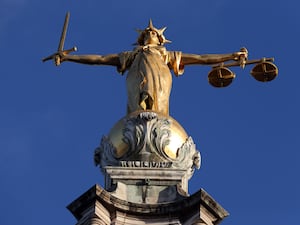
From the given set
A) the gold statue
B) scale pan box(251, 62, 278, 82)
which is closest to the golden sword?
the gold statue

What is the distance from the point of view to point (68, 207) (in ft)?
143

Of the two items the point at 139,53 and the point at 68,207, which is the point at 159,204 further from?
the point at 139,53

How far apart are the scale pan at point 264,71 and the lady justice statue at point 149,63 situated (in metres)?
0.50

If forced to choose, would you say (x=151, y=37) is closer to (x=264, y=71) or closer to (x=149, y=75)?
(x=149, y=75)

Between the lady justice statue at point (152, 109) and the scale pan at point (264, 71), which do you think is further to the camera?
the scale pan at point (264, 71)

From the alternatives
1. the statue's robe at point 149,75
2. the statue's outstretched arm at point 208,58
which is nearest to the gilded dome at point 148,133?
the statue's robe at point 149,75

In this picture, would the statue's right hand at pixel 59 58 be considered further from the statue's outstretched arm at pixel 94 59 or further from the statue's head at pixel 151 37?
the statue's head at pixel 151 37

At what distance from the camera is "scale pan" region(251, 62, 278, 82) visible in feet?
160

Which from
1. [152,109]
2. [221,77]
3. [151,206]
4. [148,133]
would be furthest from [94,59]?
[151,206]

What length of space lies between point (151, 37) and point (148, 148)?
5355 millimetres

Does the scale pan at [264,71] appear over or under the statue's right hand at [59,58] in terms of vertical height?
under

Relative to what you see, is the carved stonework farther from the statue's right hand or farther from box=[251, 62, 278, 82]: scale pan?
the statue's right hand

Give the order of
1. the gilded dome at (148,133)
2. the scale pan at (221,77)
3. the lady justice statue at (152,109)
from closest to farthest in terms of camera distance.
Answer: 1. the lady justice statue at (152,109)
2. the gilded dome at (148,133)
3. the scale pan at (221,77)

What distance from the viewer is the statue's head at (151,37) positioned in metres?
49.8
